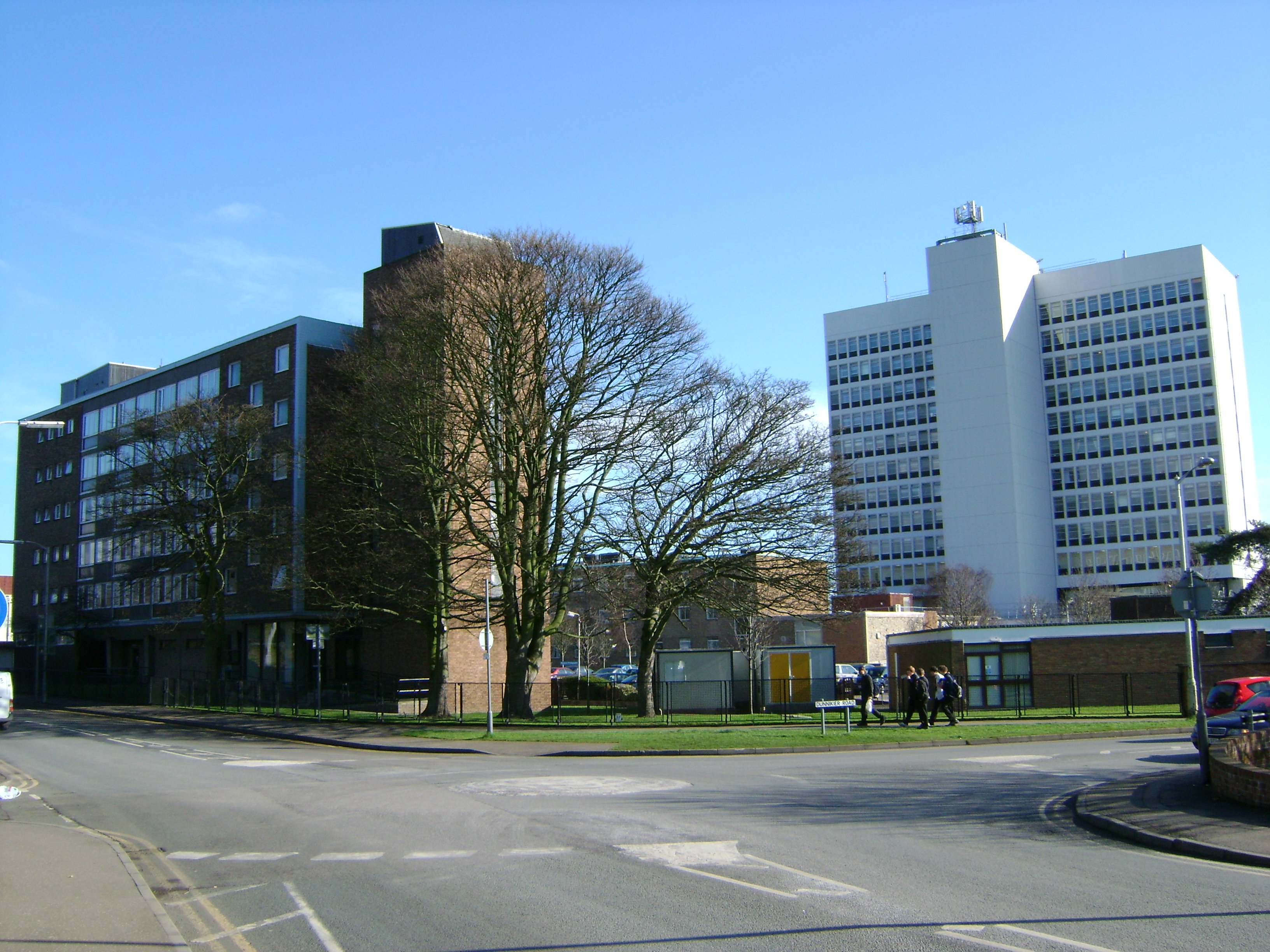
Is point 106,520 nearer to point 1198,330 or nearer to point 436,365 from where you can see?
point 436,365

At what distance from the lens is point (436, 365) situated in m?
31.8

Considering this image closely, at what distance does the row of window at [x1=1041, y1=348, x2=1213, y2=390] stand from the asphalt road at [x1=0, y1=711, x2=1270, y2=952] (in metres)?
91.2

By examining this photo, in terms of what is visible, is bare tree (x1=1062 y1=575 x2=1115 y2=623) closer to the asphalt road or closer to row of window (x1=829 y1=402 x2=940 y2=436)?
row of window (x1=829 y1=402 x2=940 y2=436)

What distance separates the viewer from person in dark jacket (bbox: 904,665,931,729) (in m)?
28.3

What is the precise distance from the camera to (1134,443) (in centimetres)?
10106

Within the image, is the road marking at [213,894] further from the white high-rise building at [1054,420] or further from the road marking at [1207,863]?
the white high-rise building at [1054,420]

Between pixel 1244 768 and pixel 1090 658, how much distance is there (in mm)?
27389

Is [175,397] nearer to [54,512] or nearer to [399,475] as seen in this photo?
[54,512]

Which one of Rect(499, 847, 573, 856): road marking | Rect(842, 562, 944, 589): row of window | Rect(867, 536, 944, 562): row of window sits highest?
Rect(867, 536, 944, 562): row of window

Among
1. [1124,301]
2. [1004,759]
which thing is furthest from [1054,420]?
[1004,759]

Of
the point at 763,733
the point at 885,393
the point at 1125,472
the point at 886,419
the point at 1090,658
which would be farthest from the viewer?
the point at 885,393

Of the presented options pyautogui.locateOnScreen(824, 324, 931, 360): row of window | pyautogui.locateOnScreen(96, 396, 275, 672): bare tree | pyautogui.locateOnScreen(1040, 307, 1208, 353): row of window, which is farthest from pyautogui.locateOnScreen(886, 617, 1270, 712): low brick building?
pyautogui.locateOnScreen(824, 324, 931, 360): row of window

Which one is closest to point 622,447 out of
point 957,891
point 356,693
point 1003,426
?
point 356,693

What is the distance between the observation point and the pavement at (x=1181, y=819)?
10531 mm
